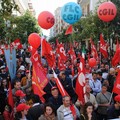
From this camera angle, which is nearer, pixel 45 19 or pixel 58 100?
pixel 58 100

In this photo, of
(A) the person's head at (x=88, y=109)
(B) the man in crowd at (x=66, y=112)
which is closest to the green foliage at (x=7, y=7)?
(B) the man in crowd at (x=66, y=112)

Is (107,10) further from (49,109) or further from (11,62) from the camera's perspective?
(49,109)

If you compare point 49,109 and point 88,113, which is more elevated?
point 49,109

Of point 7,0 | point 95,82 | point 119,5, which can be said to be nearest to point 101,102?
point 95,82

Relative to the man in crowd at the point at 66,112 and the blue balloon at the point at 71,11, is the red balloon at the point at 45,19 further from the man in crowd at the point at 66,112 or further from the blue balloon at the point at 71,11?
the man in crowd at the point at 66,112

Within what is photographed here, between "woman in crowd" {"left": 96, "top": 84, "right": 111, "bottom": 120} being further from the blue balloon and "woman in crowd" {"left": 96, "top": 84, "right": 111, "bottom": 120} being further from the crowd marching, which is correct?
the blue balloon

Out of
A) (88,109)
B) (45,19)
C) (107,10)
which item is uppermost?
(107,10)

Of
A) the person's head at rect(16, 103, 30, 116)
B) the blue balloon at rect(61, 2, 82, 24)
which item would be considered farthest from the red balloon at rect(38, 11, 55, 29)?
the person's head at rect(16, 103, 30, 116)

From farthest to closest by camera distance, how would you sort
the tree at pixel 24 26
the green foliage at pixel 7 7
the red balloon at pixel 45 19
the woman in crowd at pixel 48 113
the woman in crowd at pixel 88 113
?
the tree at pixel 24 26
the red balloon at pixel 45 19
the green foliage at pixel 7 7
the woman in crowd at pixel 88 113
the woman in crowd at pixel 48 113

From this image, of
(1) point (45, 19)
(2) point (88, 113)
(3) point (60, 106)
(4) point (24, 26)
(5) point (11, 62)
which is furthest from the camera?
(4) point (24, 26)

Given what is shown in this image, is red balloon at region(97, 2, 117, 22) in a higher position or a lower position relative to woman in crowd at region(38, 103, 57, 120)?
higher

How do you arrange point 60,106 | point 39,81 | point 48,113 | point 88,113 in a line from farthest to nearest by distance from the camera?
point 39,81 → point 60,106 → point 88,113 → point 48,113

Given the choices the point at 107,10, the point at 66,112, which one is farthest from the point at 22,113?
the point at 107,10

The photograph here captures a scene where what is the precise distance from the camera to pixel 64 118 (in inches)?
228
